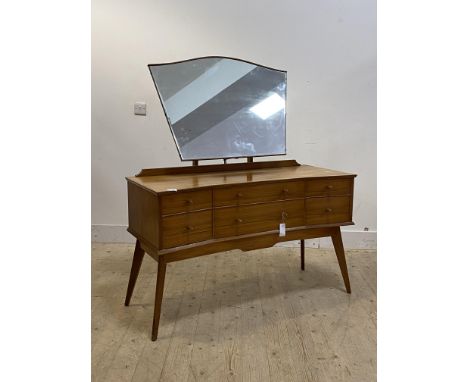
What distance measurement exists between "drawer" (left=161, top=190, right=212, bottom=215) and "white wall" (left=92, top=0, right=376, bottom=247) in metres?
1.34

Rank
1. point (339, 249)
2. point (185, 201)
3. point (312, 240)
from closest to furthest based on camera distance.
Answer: point (185, 201)
point (339, 249)
point (312, 240)

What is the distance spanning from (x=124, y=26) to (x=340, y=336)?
2.49m

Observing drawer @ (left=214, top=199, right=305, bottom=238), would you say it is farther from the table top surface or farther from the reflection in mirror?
the reflection in mirror

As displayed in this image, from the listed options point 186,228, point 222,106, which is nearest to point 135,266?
point 186,228

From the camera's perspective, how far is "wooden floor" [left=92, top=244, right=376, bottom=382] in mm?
1832

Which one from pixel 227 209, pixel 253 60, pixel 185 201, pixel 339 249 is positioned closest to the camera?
pixel 185 201

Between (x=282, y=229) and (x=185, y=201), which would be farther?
(x=282, y=229)

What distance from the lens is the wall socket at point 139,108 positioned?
3.35 metres

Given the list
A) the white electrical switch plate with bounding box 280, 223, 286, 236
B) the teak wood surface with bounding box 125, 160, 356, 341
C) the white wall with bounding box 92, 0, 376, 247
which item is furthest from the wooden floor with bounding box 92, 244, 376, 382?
the white wall with bounding box 92, 0, 376, 247

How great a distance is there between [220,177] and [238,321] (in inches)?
27.9

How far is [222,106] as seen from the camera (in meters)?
2.49

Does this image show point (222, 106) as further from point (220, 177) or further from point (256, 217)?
point (256, 217)
